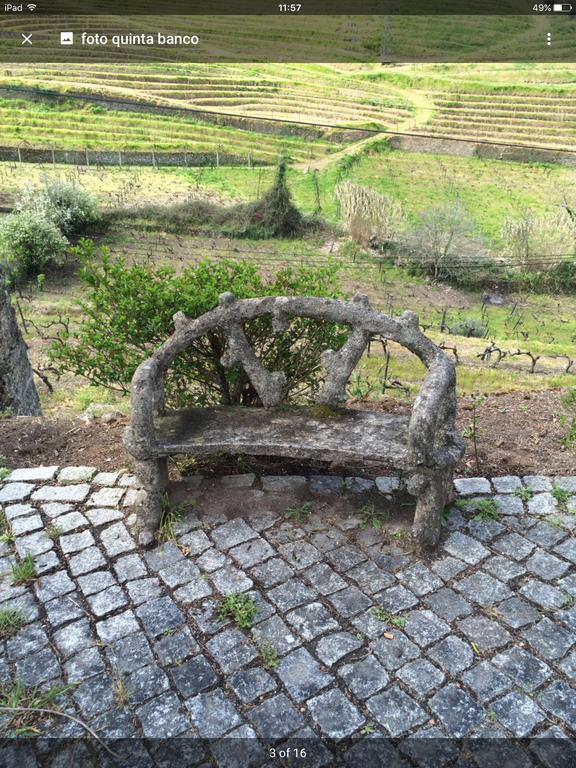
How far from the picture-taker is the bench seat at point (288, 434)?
449 cm

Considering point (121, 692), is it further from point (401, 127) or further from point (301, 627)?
point (401, 127)

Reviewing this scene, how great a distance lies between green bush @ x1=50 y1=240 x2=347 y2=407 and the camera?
17.1 feet

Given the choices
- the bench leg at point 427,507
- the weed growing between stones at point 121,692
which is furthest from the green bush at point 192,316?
the weed growing between stones at point 121,692

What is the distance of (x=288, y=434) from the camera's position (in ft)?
15.4

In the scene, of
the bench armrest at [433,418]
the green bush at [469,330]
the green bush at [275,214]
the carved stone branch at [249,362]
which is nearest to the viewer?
the bench armrest at [433,418]

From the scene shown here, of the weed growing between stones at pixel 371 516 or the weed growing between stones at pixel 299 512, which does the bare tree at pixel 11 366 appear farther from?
the weed growing between stones at pixel 371 516

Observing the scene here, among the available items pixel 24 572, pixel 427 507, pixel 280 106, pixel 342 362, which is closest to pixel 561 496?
pixel 427 507

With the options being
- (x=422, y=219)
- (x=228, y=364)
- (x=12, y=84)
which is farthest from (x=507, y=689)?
(x=12, y=84)

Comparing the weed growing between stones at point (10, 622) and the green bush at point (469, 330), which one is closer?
the weed growing between stones at point (10, 622)

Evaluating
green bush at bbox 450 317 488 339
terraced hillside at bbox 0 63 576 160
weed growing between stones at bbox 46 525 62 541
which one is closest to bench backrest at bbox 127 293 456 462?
weed growing between stones at bbox 46 525 62 541

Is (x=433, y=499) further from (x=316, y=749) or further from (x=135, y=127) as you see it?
(x=135, y=127)

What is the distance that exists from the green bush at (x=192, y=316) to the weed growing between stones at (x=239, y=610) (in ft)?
6.22

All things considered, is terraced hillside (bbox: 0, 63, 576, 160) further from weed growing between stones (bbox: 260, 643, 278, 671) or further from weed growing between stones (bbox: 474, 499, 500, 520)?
weed growing between stones (bbox: 260, 643, 278, 671)

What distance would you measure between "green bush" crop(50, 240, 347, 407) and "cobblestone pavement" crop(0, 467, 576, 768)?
99 cm
